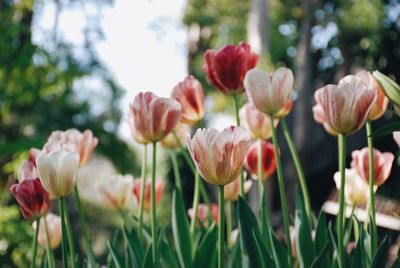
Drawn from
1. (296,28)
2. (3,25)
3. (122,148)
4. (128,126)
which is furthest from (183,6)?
(128,126)

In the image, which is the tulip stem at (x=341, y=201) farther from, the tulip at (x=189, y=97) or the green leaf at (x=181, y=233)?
the tulip at (x=189, y=97)

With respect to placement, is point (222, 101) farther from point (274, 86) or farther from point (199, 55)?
point (274, 86)

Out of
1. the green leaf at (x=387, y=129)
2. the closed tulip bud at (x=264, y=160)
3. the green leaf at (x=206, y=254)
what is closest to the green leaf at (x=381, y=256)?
the green leaf at (x=387, y=129)

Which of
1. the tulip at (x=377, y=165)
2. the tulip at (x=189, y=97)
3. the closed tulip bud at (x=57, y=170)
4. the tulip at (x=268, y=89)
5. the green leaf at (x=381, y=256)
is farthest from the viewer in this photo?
the tulip at (x=189, y=97)

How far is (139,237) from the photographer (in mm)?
1234

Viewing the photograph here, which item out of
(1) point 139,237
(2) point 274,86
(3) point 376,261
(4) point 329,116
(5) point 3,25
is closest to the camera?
(3) point 376,261

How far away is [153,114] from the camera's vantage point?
1.16 m

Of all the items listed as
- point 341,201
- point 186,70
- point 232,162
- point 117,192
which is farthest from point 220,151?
point 186,70

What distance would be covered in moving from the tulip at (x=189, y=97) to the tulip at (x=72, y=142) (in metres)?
0.21

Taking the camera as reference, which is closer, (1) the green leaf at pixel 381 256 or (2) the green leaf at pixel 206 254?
(1) the green leaf at pixel 381 256

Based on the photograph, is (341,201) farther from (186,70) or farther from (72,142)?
(186,70)

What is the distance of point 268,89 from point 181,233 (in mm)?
327

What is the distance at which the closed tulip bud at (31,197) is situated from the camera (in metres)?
1.09

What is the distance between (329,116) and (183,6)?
1326cm
